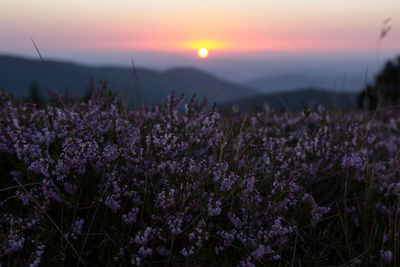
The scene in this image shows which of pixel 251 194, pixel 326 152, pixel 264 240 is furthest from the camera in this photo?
pixel 326 152

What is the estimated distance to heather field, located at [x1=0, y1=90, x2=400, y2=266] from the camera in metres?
2.50

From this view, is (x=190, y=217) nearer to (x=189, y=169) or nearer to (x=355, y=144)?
(x=189, y=169)

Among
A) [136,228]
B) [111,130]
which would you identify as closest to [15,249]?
[136,228]

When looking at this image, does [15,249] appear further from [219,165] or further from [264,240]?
[264,240]

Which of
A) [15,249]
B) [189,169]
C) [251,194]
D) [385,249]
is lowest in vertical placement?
[385,249]

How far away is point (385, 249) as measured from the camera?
2896 mm

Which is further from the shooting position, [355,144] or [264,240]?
[355,144]

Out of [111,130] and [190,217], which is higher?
[111,130]

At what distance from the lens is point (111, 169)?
2.96m

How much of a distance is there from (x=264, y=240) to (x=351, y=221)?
1.16 m

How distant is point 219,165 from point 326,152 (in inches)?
60.6

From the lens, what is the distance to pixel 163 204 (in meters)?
2.44

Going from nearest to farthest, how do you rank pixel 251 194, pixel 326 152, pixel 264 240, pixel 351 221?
pixel 264 240 < pixel 251 194 < pixel 351 221 < pixel 326 152

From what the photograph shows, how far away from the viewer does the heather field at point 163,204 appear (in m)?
2.50
